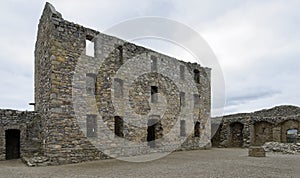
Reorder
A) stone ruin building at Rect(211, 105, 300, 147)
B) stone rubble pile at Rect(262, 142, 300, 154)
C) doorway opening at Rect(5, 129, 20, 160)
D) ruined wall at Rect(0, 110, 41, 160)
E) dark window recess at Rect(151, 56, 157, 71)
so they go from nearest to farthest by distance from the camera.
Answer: ruined wall at Rect(0, 110, 41, 160) < doorway opening at Rect(5, 129, 20, 160) < stone rubble pile at Rect(262, 142, 300, 154) < dark window recess at Rect(151, 56, 157, 71) < stone ruin building at Rect(211, 105, 300, 147)

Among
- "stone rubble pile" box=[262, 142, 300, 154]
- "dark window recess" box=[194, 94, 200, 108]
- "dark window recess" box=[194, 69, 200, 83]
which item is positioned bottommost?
"stone rubble pile" box=[262, 142, 300, 154]

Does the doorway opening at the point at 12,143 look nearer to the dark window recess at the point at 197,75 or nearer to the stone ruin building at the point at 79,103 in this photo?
the stone ruin building at the point at 79,103

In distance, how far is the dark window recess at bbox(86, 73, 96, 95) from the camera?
1439cm

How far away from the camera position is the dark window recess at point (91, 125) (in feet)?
47.4

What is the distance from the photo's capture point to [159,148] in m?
17.9

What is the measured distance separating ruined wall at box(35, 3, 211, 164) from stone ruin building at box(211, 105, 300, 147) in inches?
400

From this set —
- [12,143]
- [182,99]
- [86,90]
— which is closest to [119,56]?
[86,90]

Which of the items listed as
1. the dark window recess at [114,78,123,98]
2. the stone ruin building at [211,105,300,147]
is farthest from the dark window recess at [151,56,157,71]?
the stone ruin building at [211,105,300,147]

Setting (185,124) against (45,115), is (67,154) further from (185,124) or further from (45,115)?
(185,124)

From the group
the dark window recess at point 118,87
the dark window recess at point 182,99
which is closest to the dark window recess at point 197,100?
the dark window recess at point 182,99

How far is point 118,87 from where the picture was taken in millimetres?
15969

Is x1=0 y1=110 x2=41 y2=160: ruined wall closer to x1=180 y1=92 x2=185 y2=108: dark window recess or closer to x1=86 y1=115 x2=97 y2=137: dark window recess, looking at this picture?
x1=86 y1=115 x2=97 y2=137: dark window recess

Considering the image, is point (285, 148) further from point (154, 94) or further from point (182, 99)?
point (154, 94)

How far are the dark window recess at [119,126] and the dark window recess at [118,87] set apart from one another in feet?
4.28
